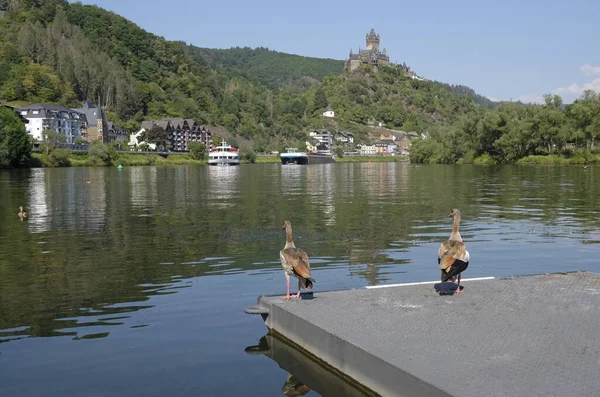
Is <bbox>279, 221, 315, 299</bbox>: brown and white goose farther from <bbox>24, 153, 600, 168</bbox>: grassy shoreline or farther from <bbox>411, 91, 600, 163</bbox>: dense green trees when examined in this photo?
<bbox>24, 153, 600, 168</bbox>: grassy shoreline

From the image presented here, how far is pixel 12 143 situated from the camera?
4505 inches

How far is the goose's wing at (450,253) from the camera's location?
12.5 m

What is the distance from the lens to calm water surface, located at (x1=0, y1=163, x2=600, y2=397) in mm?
10703

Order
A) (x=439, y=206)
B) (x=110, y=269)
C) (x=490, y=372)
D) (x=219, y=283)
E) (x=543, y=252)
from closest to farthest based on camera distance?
1. (x=490, y=372)
2. (x=219, y=283)
3. (x=110, y=269)
4. (x=543, y=252)
5. (x=439, y=206)

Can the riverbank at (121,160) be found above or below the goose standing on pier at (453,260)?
above

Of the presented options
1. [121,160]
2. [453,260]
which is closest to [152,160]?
[121,160]

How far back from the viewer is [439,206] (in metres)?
39.9

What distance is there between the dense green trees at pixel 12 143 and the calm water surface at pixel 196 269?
74664 mm

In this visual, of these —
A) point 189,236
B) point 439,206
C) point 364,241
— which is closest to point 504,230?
point 364,241

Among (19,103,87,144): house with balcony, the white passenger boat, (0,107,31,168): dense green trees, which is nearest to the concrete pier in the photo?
(0,107,31,168): dense green trees

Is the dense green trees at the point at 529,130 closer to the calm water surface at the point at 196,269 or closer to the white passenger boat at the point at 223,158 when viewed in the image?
the white passenger boat at the point at 223,158

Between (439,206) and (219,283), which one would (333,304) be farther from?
(439,206)

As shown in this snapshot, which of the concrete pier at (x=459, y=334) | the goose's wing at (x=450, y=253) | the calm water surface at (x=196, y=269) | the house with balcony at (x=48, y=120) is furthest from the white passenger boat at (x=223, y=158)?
the goose's wing at (x=450, y=253)

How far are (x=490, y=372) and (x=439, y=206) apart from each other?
3233 cm
